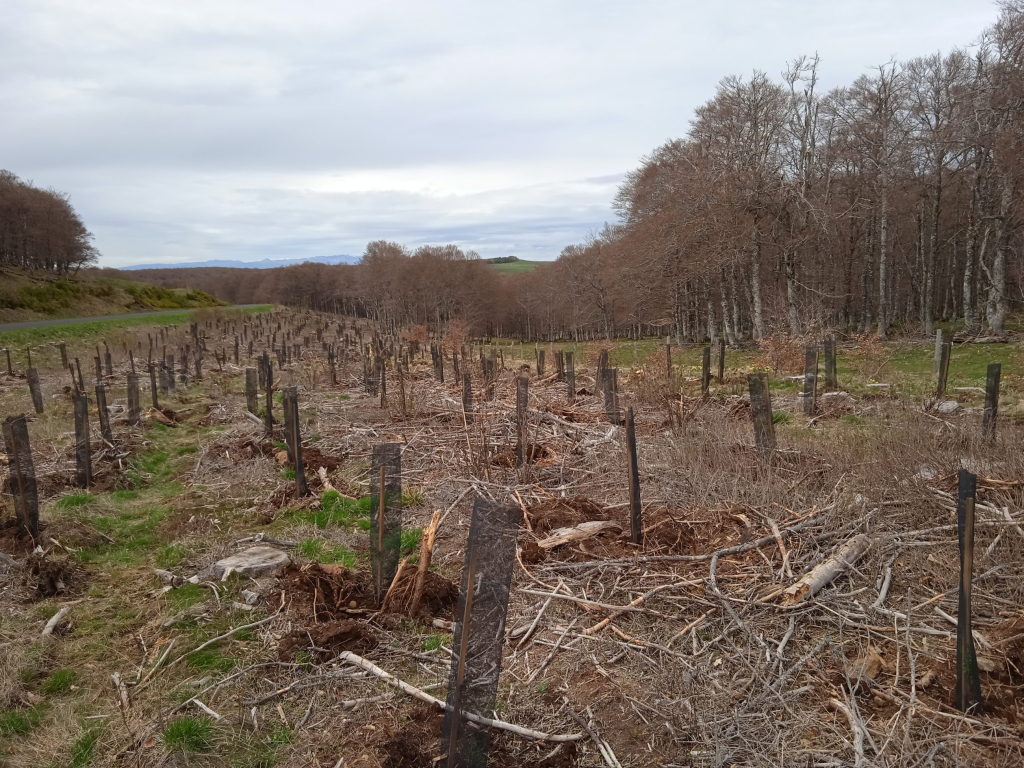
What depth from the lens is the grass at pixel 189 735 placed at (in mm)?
3270

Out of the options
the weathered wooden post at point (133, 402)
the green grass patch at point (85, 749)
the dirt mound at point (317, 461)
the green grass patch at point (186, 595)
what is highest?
the weathered wooden post at point (133, 402)

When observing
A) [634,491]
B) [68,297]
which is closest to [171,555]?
[634,491]

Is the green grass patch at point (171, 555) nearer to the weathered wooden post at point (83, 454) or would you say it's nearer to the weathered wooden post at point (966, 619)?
the weathered wooden post at point (83, 454)

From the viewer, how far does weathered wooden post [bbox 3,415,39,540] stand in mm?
5688

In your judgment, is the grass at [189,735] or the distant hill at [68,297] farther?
the distant hill at [68,297]

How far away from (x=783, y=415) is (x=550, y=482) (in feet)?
18.0

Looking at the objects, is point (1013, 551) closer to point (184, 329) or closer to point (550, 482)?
point (550, 482)

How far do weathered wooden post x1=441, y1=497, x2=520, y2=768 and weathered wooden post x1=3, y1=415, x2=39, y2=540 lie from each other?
497 cm

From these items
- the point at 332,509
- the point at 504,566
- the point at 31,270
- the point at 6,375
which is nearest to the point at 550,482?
the point at 332,509

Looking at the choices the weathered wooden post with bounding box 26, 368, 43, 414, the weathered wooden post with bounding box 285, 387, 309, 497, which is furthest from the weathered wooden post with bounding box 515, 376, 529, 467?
the weathered wooden post with bounding box 26, 368, 43, 414

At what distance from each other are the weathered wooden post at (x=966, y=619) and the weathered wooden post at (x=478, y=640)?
2.33 meters

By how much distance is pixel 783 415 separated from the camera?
10.5 m

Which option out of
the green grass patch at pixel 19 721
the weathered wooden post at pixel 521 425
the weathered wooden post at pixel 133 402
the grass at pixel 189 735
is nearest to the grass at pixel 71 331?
the weathered wooden post at pixel 133 402

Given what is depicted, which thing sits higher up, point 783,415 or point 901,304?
point 901,304
